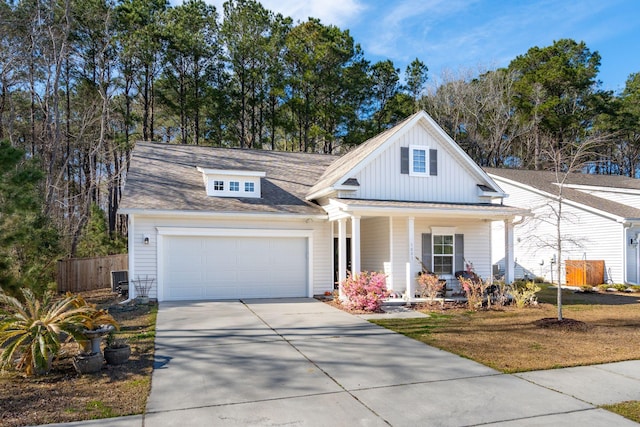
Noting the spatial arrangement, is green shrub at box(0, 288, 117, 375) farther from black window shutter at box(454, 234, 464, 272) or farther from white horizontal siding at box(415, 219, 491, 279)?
black window shutter at box(454, 234, 464, 272)

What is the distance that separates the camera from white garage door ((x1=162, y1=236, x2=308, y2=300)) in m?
13.7

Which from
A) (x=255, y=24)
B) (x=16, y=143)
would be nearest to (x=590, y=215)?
(x=255, y=24)

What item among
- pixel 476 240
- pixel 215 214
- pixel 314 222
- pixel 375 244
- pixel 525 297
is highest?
pixel 215 214

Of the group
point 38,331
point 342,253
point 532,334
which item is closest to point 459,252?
point 342,253

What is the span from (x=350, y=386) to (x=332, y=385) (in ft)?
0.75

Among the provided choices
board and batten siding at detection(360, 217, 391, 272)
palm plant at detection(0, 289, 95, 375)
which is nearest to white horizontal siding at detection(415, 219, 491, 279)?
board and batten siding at detection(360, 217, 391, 272)

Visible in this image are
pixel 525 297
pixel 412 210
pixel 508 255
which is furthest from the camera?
pixel 508 255

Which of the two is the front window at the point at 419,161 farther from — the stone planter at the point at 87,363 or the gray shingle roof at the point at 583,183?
the stone planter at the point at 87,363

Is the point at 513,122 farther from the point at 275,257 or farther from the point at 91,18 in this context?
the point at 91,18

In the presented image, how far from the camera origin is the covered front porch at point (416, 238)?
13.3 m

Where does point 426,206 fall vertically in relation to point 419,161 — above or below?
below

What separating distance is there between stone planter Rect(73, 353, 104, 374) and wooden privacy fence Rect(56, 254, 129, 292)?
1362 centimetres

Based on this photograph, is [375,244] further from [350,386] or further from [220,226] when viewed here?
[350,386]

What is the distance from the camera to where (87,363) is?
611 centimetres
